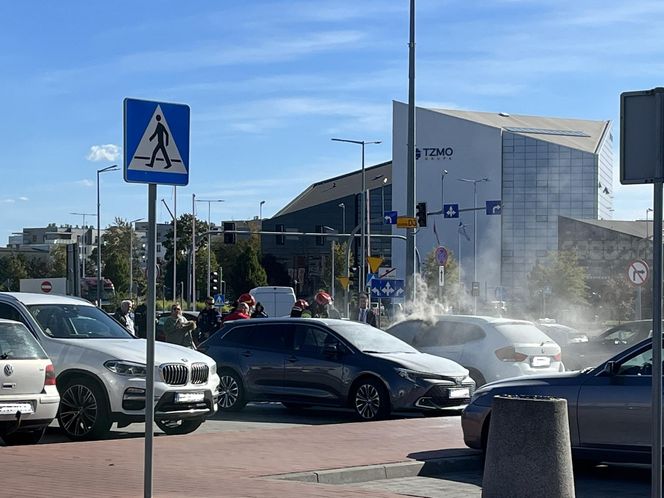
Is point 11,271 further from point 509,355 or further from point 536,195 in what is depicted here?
point 509,355

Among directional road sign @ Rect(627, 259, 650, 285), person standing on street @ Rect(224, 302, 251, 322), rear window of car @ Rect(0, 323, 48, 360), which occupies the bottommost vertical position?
person standing on street @ Rect(224, 302, 251, 322)

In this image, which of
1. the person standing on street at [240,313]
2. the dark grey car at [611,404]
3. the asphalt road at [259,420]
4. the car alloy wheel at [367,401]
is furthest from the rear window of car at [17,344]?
the person standing on street at [240,313]

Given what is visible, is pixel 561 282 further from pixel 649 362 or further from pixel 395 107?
pixel 649 362

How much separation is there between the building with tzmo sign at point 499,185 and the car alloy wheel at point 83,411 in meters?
108

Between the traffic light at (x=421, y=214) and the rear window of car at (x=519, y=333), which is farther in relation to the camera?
the traffic light at (x=421, y=214)

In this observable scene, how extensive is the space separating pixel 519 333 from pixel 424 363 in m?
3.00

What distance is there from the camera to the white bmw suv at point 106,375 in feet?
46.3

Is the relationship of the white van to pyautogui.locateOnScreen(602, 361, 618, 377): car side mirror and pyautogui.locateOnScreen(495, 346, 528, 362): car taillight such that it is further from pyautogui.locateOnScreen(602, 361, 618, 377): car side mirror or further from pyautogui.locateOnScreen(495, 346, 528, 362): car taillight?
pyautogui.locateOnScreen(602, 361, 618, 377): car side mirror

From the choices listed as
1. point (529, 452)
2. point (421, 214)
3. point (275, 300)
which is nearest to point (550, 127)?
point (275, 300)

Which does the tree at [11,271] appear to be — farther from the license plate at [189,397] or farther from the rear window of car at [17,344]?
the rear window of car at [17,344]

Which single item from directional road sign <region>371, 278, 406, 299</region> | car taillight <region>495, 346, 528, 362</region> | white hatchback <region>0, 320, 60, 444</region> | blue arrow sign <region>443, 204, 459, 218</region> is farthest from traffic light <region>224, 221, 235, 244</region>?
white hatchback <region>0, 320, 60, 444</region>

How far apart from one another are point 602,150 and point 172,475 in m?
126

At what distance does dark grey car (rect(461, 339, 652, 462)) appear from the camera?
36.8ft

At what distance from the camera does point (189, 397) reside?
14602 mm
